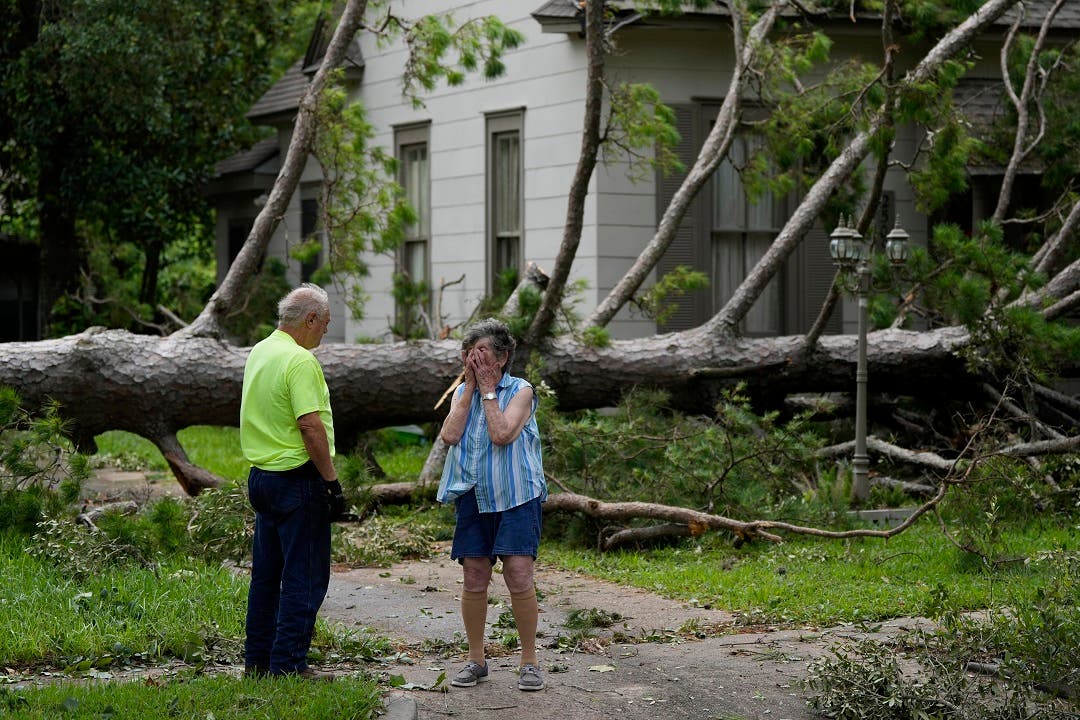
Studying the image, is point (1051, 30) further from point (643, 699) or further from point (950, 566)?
point (643, 699)

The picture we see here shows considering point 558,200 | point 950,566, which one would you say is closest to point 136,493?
point 558,200

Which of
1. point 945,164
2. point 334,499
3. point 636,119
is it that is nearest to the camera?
point 334,499

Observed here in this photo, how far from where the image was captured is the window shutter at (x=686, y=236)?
546 inches

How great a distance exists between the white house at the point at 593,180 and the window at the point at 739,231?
0.05 ft

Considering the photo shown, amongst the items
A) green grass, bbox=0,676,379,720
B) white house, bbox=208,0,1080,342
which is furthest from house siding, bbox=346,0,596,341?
green grass, bbox=0,676,379,720

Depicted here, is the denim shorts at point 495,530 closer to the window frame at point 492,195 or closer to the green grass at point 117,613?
the green grass at point 117,613

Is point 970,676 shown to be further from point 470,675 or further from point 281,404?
point 281,404

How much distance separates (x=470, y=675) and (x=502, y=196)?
32.0ft

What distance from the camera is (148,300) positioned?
2155cm

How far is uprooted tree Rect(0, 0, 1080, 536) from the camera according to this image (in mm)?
10250

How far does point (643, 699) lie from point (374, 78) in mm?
12297

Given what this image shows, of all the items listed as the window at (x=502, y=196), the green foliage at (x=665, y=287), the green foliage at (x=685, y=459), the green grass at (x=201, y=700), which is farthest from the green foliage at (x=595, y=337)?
the green grass at (x=201, y=700)

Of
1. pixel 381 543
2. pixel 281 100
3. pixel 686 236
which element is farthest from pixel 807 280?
pixel 281 100

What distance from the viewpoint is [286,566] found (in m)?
5.77
